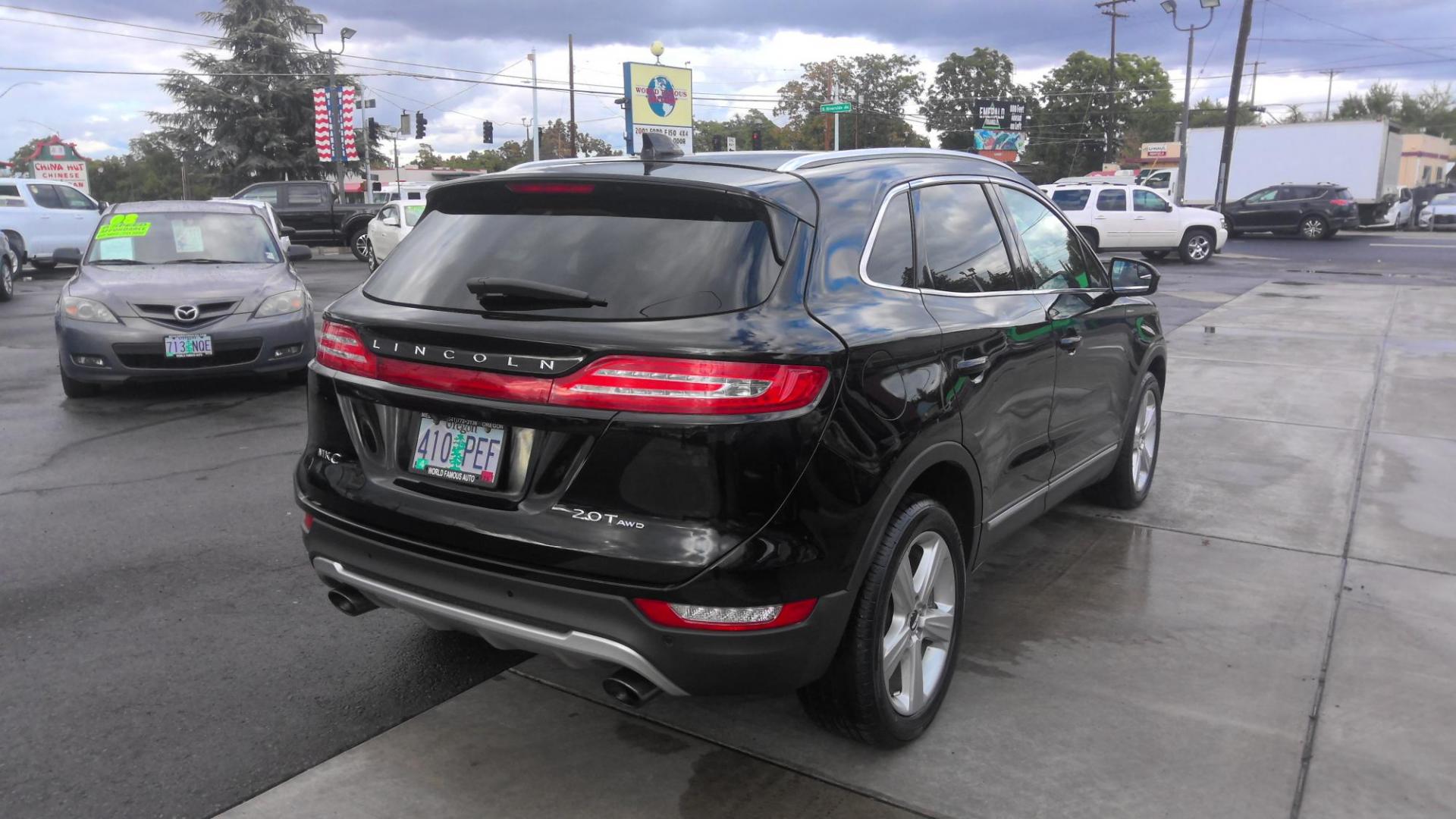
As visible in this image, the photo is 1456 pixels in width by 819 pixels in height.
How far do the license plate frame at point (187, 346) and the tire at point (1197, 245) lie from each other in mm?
22378

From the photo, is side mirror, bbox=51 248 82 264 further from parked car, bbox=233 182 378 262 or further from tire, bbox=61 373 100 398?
parked car, bbox=233 182 378 262

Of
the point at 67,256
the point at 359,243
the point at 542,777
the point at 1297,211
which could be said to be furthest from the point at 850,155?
the point at 1297,211

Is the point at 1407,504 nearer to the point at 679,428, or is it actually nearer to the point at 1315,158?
the point at 679,428

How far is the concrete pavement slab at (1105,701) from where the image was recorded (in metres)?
3.06

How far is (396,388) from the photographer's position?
298cm

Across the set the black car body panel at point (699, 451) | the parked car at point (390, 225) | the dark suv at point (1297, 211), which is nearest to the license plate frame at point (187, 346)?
the black car body panel at point (699, 451)

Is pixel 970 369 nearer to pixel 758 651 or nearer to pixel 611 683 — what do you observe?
pixel 758 651

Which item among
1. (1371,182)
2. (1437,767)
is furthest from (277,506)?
(1371,182)

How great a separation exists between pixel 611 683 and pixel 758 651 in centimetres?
39

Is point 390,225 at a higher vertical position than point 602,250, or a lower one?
lower

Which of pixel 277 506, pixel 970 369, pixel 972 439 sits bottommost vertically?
pixel 277 506

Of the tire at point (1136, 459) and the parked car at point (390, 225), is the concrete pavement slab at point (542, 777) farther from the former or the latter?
the parked car at point (390, 225)

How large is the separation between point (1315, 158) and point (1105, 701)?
37.7 m

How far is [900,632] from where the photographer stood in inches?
125
